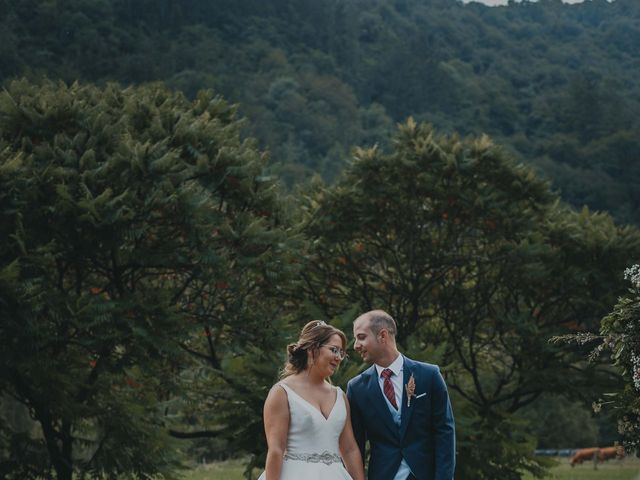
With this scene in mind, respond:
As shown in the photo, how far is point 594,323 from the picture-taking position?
27.2 m

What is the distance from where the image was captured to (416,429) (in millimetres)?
7422

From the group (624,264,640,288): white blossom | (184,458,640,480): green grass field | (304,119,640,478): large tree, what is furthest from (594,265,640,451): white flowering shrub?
(304,119,640,478): large tree

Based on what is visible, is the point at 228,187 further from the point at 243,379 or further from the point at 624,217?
the point at 624,217

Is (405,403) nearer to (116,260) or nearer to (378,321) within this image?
(378,321)

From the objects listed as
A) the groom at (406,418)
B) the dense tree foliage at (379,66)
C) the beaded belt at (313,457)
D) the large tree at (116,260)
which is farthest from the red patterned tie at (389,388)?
the dense tree foliage at (379,66)

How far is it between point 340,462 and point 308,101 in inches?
3948

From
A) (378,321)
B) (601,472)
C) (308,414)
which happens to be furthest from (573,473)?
(378,321)

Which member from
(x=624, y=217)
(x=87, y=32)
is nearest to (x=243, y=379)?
(x=624, y=217)

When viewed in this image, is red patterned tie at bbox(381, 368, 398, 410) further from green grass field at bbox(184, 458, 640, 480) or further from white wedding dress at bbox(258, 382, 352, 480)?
green grass field at bbox(184, 458, 640, 480)

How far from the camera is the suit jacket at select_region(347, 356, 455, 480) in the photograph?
7.38 meters

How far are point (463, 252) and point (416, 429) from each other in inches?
779

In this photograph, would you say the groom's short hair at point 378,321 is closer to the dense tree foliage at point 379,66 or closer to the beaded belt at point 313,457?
the beaded belt at point 313,457

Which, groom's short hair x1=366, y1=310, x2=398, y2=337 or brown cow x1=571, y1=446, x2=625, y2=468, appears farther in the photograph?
brown cow x1=571, y1=446, x2=625, y2=468

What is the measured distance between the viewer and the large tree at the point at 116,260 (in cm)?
1900
